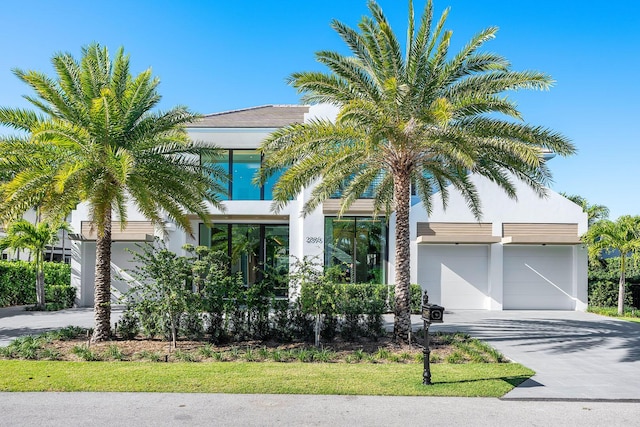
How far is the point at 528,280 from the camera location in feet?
65.9

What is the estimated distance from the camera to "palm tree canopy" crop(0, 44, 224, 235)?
10.1m

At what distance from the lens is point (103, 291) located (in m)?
11.6

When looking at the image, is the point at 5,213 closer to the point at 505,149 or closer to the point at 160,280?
the point at 160,280

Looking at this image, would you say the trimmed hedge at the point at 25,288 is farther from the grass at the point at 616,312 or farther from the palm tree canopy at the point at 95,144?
the grass at the point at 616,312

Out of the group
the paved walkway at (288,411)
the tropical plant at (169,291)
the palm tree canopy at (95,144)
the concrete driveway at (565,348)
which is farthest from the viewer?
the tropical plant at (169,291)

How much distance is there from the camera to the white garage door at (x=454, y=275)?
785 inches

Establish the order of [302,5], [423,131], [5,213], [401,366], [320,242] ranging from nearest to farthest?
[401,366] → [5,213] → [423,131] → [302,5] → [320,242]

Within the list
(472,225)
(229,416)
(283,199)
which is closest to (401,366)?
(229,416)

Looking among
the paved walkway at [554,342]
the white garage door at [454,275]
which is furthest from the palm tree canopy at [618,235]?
the white garage door at [454,275]

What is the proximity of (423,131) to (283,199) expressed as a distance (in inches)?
153

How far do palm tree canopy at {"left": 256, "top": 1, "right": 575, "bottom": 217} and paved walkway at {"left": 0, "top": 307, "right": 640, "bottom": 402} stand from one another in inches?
163

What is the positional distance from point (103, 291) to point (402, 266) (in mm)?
7251

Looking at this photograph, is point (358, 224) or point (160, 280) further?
point (358, 224)

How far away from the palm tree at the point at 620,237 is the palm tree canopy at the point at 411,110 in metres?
7.74
